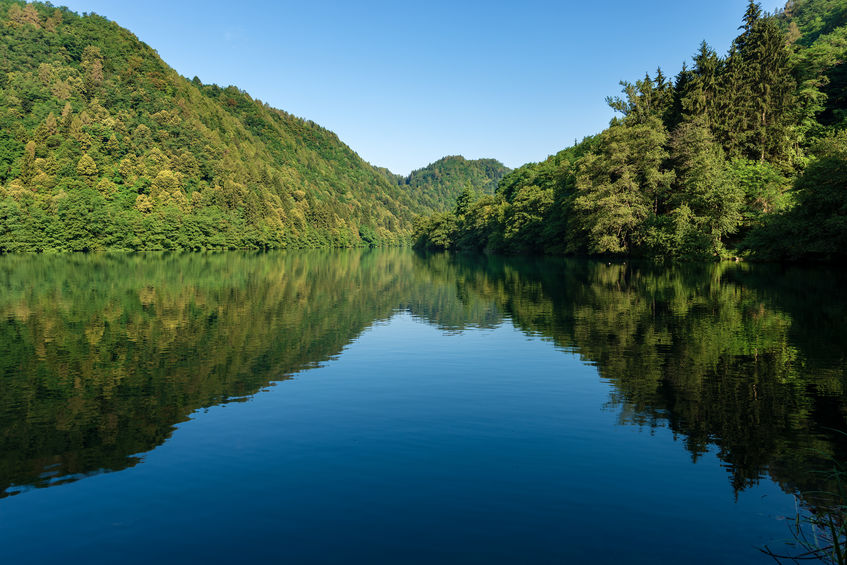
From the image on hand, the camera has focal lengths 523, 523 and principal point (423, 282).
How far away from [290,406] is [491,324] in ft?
50.8

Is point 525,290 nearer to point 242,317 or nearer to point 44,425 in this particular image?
point 242,317

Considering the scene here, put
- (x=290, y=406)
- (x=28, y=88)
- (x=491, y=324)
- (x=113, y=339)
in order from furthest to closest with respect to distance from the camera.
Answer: (x=28, y=88) < (x=491, y=324) < (x=113, y=339) < (x=290, y=406)

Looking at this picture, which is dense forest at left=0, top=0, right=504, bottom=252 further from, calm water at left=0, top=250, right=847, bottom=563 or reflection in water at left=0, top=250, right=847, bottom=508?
calm water at left=0, top=250, right=847, bottom=563

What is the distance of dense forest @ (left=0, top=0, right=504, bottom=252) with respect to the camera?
11144 centimetres

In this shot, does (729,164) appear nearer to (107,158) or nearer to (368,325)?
(368,325)

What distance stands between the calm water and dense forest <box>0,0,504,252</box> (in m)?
103

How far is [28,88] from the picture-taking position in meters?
145

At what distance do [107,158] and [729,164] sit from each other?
137 metres

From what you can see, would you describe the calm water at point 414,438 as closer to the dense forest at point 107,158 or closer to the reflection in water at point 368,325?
the reflection in water at point 368,325

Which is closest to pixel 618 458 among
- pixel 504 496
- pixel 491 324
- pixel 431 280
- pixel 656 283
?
pixel 504 496

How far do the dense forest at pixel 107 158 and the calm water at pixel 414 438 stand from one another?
103 m

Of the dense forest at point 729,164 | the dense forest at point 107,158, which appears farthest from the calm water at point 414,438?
the dense forest at point 107,158

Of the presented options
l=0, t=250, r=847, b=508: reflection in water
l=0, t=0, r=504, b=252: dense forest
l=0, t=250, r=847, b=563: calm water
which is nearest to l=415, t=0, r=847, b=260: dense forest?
l=0, t=250, r=847, b=508: reflection in water

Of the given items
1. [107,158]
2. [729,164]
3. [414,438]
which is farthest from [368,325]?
[107,158]
